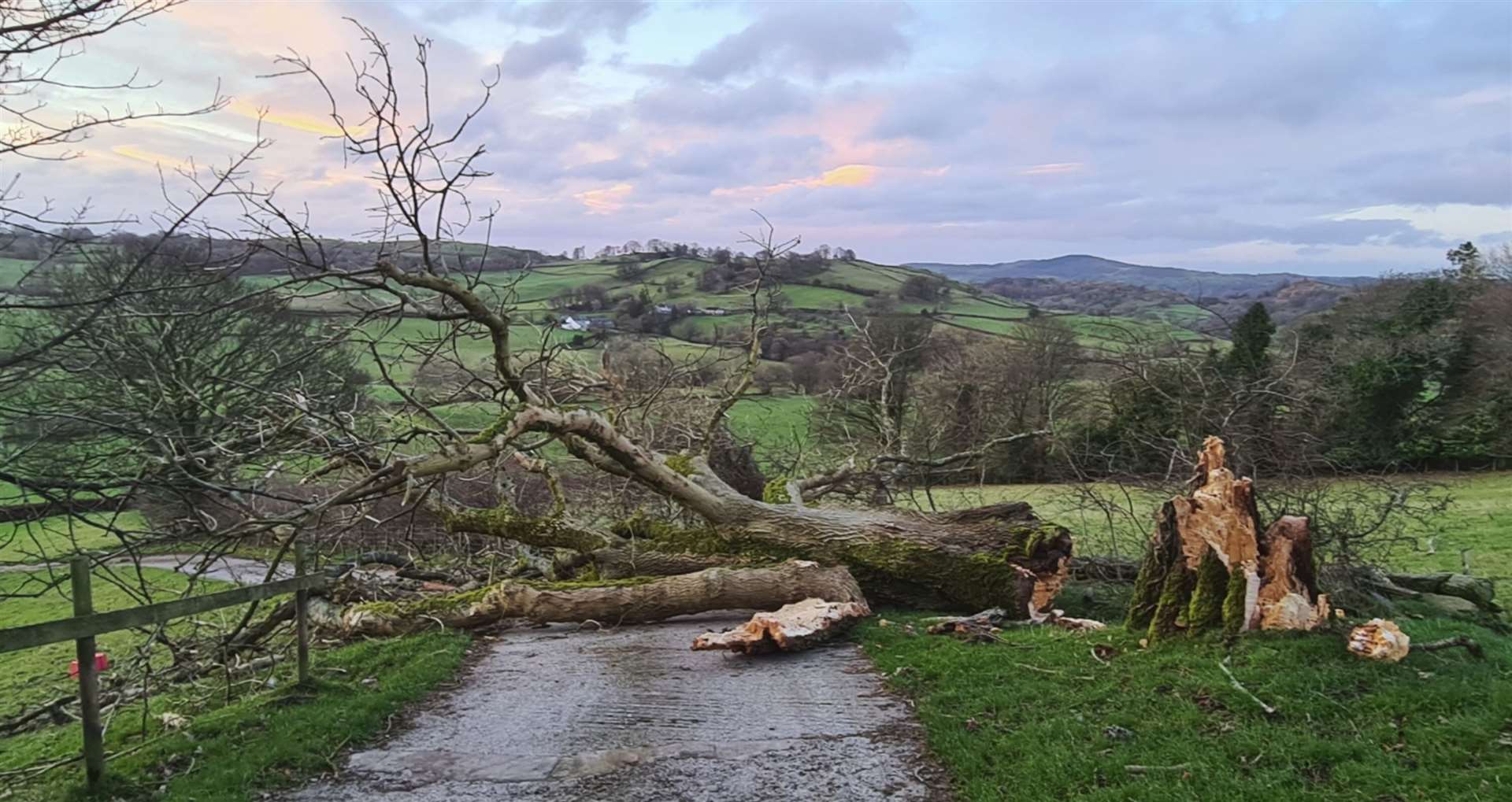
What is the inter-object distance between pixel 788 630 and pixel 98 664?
5.82 metres

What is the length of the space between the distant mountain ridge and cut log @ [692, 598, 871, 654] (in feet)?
38.6

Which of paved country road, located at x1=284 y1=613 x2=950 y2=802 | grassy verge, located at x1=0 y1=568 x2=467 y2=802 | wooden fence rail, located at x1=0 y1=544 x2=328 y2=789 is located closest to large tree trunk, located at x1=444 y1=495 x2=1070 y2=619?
paved country road, located at x1=284 y1=613 x2=950 y2=802

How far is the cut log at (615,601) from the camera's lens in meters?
9.38

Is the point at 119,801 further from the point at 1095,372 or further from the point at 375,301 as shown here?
the point at 1095,372

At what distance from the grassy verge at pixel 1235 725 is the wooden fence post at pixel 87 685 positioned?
474 centimetres

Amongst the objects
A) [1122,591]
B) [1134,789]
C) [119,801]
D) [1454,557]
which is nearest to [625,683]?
[119,801]

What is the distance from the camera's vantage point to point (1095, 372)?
23125 millimetres

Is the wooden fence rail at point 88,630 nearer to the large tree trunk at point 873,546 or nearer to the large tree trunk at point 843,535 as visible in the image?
the large tree trunk at point 843,535

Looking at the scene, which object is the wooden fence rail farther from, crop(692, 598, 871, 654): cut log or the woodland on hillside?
crop(692, 598, 871, 654): cut log

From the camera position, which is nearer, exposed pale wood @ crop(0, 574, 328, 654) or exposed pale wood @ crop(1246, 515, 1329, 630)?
exposed pale wood @ crop(0, 574, 328, 654)

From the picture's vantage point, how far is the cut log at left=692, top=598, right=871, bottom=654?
25.8ft

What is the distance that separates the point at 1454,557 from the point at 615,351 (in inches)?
530

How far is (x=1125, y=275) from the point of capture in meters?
51.1

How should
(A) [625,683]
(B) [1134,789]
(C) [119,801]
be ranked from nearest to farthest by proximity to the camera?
(B) [1134,789]
(C) [119,801]
(A) [625,683]
